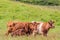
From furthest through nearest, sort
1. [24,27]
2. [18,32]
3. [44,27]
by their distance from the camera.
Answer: [44,27] → [24,27] → [18,32]

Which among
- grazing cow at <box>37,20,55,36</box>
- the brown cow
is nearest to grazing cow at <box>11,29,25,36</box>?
the brown cow

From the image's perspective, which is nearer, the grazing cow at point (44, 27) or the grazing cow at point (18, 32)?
the grazing cow at point (18, 32)

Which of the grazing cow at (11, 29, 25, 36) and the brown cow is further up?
the brown cow

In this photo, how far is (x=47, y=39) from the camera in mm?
10219

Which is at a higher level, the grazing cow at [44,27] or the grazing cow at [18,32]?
the grazing cow at [44,27]

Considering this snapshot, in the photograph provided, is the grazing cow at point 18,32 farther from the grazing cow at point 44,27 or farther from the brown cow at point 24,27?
the grazing cow at point 44,27

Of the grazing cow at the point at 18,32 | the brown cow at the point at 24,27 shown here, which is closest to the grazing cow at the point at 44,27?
the brown cow at the point at 24,27

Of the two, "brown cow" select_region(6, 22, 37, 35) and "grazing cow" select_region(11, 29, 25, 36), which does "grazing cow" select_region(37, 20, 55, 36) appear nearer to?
"brown cow" select_region(6, 22, 37, 35)

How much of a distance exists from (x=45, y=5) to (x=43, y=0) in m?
0.55

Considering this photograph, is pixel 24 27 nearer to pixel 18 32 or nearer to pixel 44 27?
pixel 18 32

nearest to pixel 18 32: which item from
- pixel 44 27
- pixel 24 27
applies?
pixel 24 27

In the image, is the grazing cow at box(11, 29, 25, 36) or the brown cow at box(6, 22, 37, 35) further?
the brown cow at box(6, 22, 37, 35)

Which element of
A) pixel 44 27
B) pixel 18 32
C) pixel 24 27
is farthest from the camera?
pixel 44 27

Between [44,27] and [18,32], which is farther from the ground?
[44,27]
